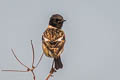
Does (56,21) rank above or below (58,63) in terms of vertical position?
above

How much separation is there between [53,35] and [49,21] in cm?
22

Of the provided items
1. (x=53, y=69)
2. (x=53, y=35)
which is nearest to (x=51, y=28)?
(x=53, y=35)

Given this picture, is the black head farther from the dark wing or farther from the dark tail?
the dark tail

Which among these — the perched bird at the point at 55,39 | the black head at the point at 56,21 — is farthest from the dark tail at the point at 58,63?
the black head at the point at 56,21

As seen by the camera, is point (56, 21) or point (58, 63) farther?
point (56, 21)

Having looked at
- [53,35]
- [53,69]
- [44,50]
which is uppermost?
[53,35]

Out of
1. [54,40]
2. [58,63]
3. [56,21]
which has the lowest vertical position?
[58,63]

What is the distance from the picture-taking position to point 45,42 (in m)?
3.08

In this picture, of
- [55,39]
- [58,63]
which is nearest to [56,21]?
[55,39]

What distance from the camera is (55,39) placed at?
3.11 metres

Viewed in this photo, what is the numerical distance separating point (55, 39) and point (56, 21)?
0.85 ft

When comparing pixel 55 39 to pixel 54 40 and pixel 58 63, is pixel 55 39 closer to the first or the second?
pixel 54 40

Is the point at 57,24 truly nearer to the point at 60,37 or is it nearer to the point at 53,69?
the point at 60,37

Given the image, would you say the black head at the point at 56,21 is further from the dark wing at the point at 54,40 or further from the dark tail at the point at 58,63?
the dark tail at the point at 58,63
